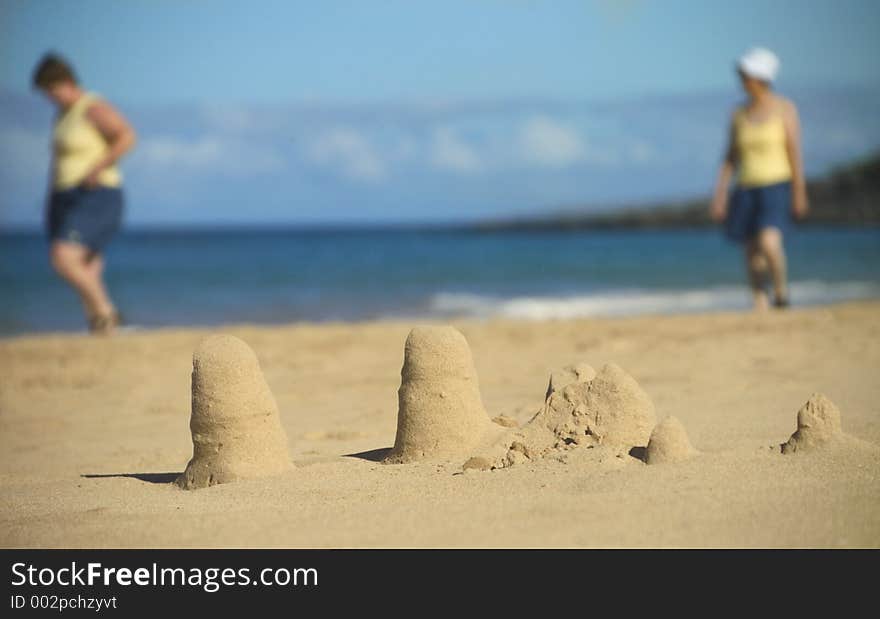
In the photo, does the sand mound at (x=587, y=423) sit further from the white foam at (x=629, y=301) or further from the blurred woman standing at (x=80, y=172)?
the white foam at (x=629, y=301)

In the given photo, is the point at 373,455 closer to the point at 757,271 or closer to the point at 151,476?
the point at 151,476

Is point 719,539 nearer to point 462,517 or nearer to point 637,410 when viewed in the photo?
point 462,517

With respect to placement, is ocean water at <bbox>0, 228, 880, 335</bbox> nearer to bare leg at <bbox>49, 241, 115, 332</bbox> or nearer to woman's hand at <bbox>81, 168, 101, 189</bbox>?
bare leg at <bbox>49, 241, 115, 332</bbox>

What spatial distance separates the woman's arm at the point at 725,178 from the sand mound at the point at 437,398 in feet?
16.2

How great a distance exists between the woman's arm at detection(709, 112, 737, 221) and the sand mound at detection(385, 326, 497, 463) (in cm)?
493

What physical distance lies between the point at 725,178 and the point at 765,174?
1.49 ft

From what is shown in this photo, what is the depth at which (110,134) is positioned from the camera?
8.61 m

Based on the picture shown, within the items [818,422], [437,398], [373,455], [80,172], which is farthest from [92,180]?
[818,422]

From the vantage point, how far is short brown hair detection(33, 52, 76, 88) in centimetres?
855

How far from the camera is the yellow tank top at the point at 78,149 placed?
8617mm

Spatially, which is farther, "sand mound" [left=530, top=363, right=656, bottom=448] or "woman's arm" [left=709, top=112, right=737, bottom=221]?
"woman's arm" [left=709, top=112, right=737, bottom=221]

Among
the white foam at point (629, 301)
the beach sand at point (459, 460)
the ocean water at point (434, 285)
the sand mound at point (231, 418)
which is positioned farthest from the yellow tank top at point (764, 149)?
the ocean water at point (434, 285)

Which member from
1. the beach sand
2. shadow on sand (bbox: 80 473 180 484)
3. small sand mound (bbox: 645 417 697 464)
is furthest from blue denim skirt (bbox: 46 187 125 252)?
small sand mound (bbox: 645 417 697 464)
